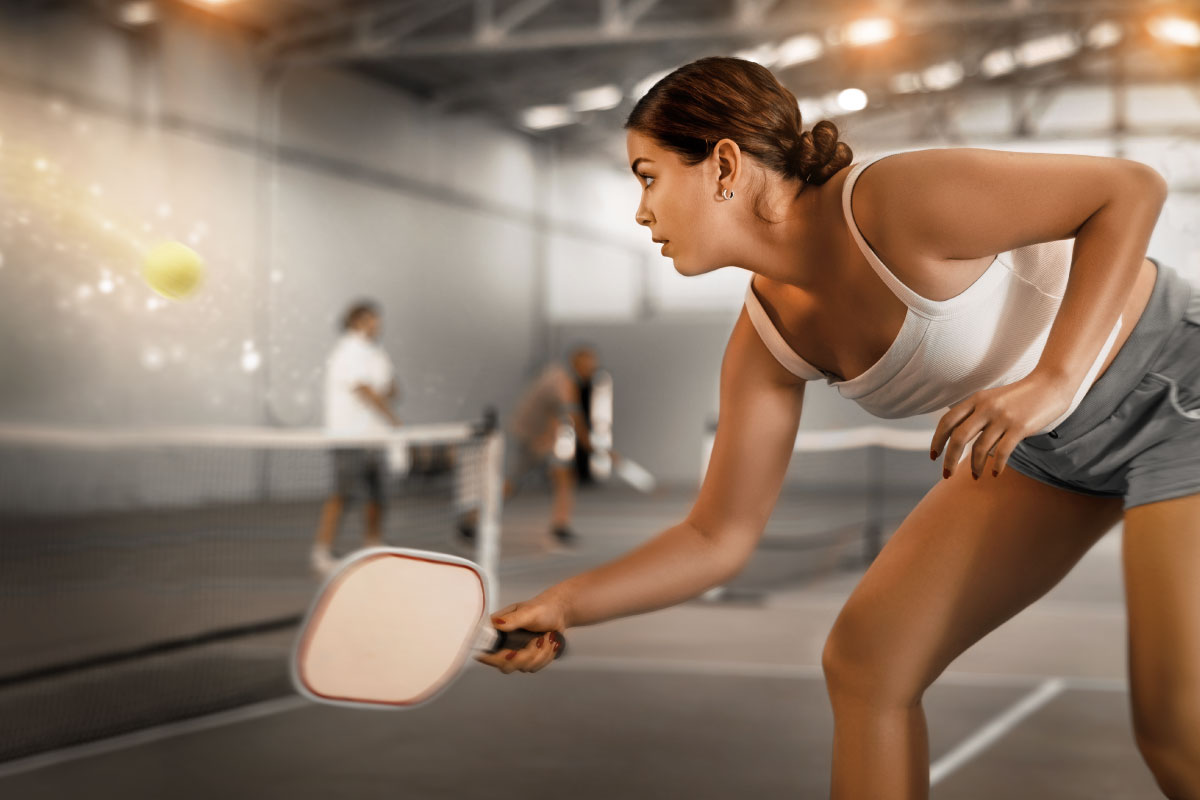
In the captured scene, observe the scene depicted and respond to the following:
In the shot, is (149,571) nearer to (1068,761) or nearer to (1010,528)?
(1068,761)

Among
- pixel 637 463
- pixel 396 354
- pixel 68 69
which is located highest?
pixel 68 69

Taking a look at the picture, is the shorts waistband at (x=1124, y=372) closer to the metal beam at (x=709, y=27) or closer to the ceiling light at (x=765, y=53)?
the metal beam at (x=709, y=27)

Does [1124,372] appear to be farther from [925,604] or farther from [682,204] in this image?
[682,204]

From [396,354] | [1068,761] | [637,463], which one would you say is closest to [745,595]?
[1068,761]

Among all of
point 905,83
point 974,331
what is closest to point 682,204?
point 974,331

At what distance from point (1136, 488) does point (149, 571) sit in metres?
7.09

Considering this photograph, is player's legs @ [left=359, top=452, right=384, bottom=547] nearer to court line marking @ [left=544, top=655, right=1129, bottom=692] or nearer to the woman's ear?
court line marking @ [left=544, top=655, right=1129, bottom=692]

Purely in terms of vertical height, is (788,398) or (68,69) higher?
(68,69)

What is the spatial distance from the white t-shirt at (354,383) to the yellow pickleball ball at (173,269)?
5717mm

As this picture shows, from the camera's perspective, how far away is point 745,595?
23.8ft

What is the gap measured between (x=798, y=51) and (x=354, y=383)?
11434 millimetres

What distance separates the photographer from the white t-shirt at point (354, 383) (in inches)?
288

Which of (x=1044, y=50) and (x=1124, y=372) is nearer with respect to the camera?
(x=1124, y=372)

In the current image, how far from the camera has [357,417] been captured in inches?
293
